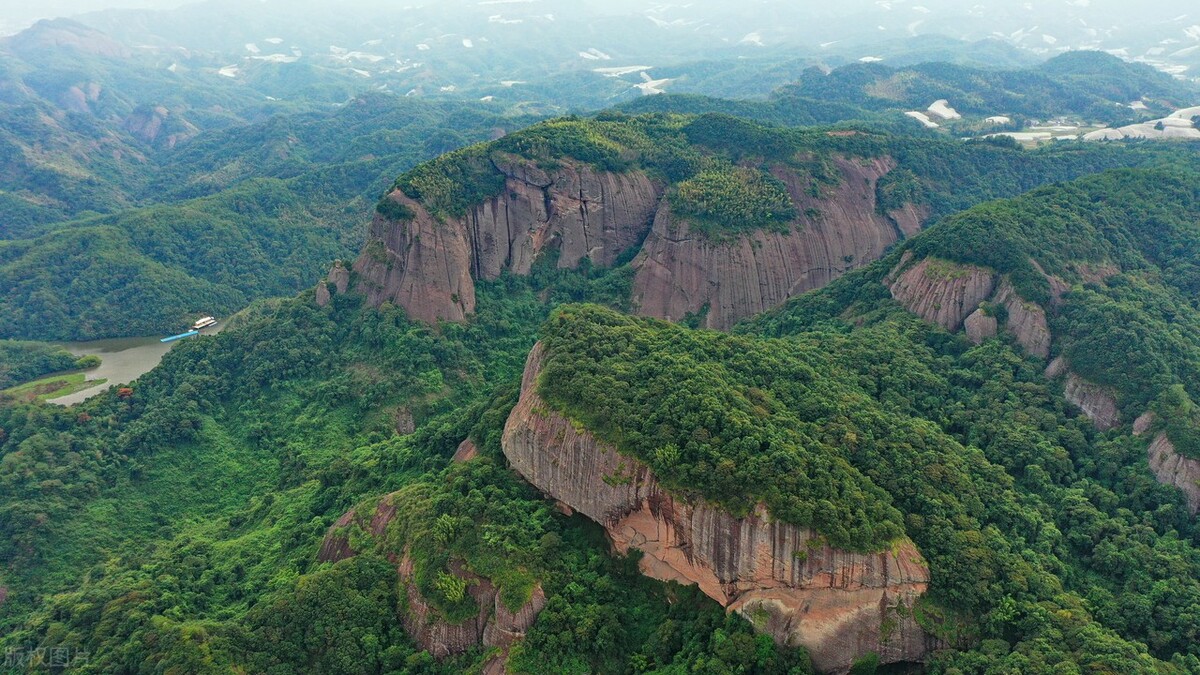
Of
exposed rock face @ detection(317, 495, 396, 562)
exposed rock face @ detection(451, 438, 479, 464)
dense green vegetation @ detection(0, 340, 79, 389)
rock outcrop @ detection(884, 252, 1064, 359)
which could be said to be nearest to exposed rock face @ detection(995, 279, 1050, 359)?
rock outcrop @ detection(884, 252, 1064, 359)

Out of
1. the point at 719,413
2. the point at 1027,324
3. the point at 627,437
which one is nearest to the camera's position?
the point at 719,413

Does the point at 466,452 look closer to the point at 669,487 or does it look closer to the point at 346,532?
the point at 346,532

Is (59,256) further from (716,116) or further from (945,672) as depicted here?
(945,672)

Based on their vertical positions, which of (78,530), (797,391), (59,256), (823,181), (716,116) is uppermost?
(716,116)

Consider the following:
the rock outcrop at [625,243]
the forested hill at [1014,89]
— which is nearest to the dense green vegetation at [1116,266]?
the rock outcrop at [625,243]

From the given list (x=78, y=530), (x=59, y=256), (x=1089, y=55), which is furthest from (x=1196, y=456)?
(x=1089, y=55)

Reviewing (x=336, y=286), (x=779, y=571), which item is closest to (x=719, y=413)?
(x=779, y=571)

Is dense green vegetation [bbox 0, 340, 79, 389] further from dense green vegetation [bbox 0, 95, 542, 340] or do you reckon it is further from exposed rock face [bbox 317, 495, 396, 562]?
exposed rock face [bbox 317, 495, 396, 562]
